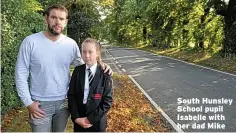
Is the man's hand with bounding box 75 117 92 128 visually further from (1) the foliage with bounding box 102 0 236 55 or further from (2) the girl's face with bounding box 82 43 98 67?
(1) the foliage with bounding box 102 0 236 55

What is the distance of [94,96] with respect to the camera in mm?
3518

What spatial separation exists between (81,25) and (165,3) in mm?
15509

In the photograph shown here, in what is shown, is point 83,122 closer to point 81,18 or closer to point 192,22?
point 81,18

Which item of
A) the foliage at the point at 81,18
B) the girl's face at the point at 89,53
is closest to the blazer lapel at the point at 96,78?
the girl's face at the point at 89,53

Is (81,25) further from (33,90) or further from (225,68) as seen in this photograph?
(33,90)

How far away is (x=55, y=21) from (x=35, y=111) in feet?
3.20

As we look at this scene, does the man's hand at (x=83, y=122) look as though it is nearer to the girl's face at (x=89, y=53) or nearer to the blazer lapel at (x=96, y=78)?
the blazer lapel at (x=96, y=78)

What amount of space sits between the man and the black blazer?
0.17 m

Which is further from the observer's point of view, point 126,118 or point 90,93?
point 126,118

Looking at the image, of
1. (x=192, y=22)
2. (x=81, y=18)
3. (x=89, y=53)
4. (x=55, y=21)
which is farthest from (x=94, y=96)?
(x=192, y=22)

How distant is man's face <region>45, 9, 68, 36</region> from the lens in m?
3.54

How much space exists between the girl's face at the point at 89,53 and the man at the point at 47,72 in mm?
230

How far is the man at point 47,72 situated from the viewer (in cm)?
347

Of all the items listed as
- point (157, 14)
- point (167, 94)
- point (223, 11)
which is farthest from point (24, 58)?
point (157, 14)
